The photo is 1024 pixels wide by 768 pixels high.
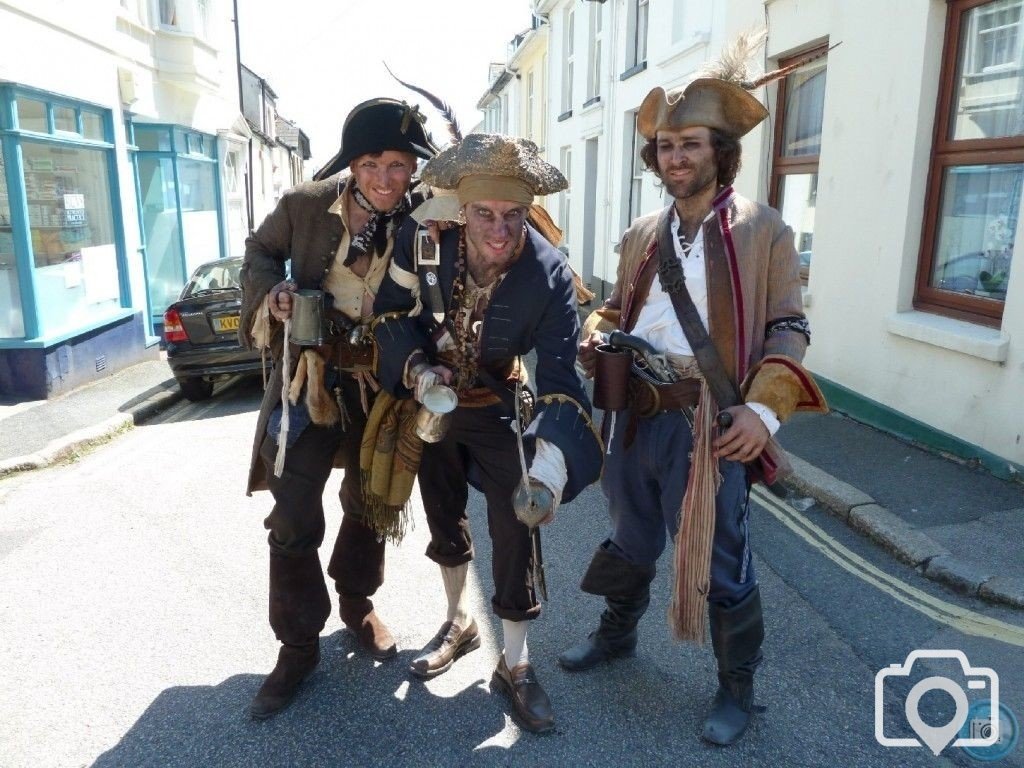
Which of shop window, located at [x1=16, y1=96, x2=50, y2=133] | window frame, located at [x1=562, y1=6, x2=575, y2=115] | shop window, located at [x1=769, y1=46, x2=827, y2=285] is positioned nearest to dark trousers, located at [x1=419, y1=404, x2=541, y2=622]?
shop window, located at [x1=769, y1=46, x2=827, y2=285]

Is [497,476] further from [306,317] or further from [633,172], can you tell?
[633,172]

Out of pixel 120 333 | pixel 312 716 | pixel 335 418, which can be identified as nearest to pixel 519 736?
pixel 312 716

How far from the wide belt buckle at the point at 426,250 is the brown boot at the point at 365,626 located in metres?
1.40

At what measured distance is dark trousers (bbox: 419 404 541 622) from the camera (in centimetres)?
258

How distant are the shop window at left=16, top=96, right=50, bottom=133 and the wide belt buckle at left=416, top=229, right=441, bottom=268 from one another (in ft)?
21.7

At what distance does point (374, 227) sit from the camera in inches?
107

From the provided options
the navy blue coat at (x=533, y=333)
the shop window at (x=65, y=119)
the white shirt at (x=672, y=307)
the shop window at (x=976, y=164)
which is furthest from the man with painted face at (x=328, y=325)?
the shop window at (x=65, y=119)

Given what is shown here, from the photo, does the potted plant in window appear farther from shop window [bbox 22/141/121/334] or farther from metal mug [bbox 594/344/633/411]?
shop window [bbox 22/141/121/334]

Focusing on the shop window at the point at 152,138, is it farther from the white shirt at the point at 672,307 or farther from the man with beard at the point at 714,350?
the white shirt at the point at 672,307

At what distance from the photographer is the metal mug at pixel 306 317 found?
2.57m

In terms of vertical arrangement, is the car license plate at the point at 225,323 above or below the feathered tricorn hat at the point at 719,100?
below

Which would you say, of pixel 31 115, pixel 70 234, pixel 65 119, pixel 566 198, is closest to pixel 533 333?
pixel 31 115

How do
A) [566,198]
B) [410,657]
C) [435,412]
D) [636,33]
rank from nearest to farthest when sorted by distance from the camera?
[435,412] → [410,657] → [636,33] → [566,198]

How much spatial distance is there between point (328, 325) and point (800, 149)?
5.80 metres
